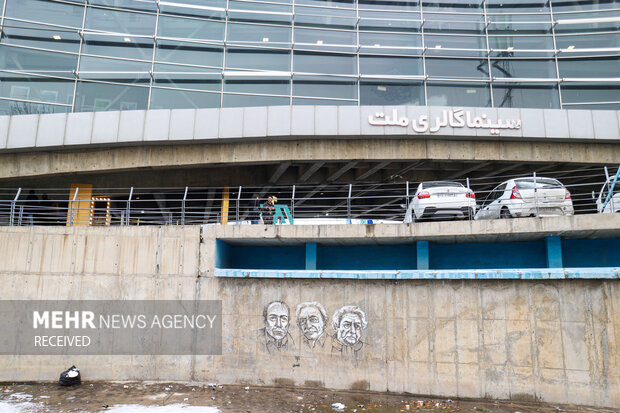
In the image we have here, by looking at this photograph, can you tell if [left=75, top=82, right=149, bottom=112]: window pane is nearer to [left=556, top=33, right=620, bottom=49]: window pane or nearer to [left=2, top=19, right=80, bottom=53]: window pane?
[left=2, top=19, right=80, bottom=53]: window pane

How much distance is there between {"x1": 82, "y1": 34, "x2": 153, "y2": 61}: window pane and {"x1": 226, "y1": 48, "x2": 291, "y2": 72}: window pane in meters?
3.64

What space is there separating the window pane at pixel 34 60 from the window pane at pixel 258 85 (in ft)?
22.2

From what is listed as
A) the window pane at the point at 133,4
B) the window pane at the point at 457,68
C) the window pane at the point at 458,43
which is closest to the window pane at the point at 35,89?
the window pane at the point at 133,4

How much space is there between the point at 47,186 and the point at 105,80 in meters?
5.82

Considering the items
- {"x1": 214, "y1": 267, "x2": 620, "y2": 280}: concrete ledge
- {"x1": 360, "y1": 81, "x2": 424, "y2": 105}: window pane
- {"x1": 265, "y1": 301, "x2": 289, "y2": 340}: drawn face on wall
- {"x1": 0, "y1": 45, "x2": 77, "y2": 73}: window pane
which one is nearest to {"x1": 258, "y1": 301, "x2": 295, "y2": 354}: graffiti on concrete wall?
{"x1": 265, "y1": 301, "x2": 289, "y2": 340}: drawn face on wall

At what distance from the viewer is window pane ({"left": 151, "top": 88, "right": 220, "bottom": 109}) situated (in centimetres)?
1806

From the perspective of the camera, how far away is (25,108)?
684 inches

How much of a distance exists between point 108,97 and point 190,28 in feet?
16.2

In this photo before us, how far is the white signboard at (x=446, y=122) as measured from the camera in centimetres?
1689

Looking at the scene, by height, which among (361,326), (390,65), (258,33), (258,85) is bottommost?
(361,326)

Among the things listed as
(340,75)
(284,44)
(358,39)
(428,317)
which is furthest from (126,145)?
(428,317)

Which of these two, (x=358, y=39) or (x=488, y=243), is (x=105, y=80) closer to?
(x=358, y=39)

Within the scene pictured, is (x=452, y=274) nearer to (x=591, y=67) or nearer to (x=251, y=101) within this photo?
(x=251, y=101)

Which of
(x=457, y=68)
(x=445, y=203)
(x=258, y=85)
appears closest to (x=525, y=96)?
(x=457, y=68)
